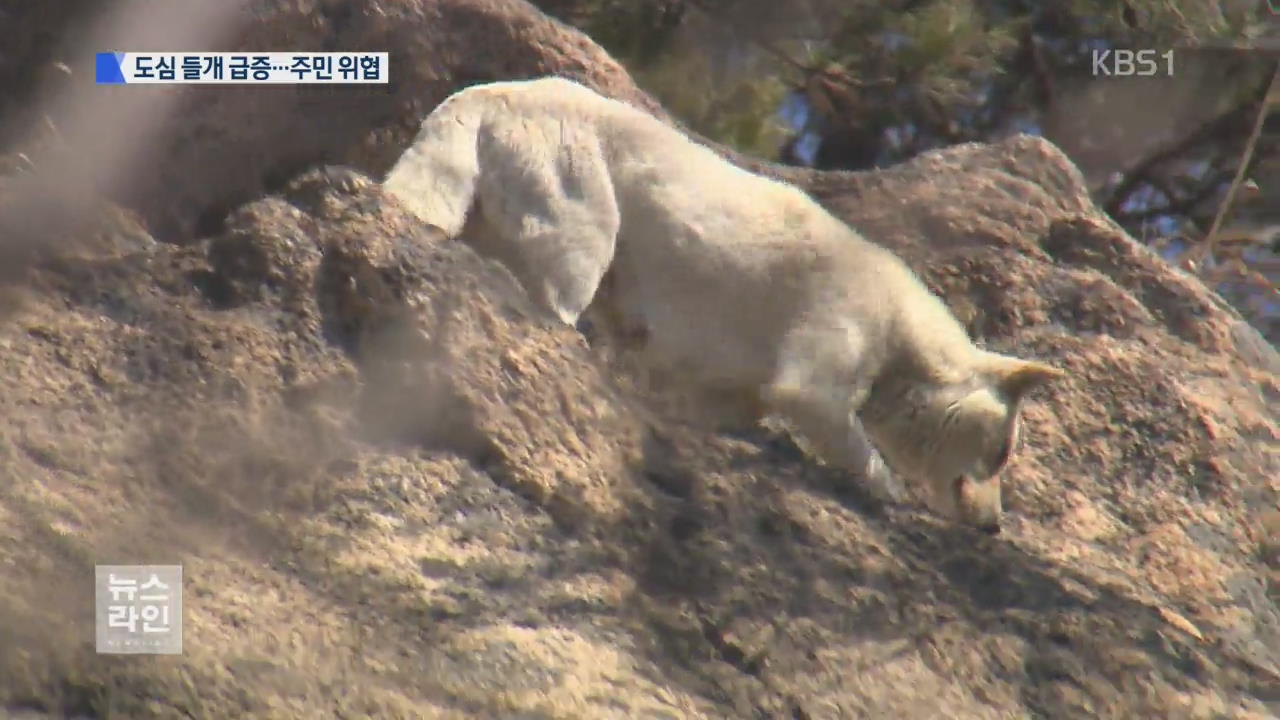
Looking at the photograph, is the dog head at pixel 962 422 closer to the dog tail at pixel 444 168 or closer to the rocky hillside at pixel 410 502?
the rocky hillside at pixel 410 502

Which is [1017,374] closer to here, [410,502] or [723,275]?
[723,275]

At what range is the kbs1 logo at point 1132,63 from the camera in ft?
28.9

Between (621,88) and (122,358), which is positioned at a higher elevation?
(621,88)

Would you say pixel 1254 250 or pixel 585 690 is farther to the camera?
pixel 1254 250

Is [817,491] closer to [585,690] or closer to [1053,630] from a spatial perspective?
[1053,630]

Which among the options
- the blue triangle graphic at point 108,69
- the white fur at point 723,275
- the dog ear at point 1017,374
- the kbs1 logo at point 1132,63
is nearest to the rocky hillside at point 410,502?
the blue triangle graphic at point 108,69

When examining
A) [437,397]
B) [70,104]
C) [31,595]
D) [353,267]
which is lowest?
[31,595]

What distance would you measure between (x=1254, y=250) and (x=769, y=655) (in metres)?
6.79

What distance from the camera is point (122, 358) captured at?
4422mm

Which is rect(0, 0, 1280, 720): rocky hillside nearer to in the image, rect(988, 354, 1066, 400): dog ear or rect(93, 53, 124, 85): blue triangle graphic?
rect(93, 53, 124, 85): blue triangle graphic

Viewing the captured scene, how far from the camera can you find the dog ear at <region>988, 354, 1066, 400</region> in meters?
5.91

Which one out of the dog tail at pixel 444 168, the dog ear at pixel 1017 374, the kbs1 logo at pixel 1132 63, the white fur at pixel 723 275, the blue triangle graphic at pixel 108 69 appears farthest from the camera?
the kbs1 logo at pixel 1132 63

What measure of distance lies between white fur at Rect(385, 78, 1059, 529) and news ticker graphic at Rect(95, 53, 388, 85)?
0.85 meters

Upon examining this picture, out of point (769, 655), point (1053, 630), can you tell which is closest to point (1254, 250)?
point (1053, 630)
